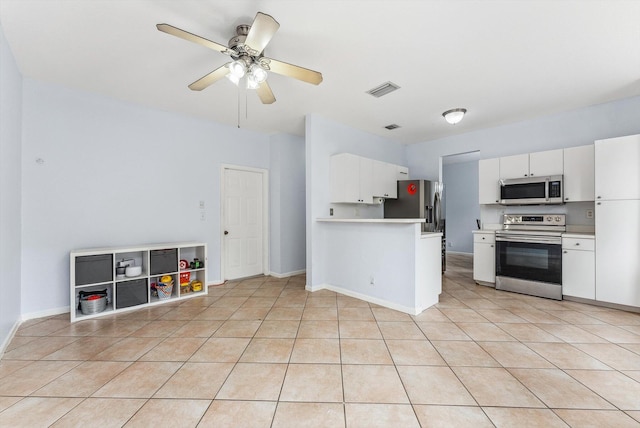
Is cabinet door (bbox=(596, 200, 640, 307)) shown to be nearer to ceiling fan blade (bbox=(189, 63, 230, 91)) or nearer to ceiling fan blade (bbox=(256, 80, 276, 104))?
ceiling fan blade (bbox=(256, 80, 276, 104))

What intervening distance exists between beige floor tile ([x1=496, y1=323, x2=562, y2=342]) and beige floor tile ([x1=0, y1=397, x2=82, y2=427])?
11.2 ft

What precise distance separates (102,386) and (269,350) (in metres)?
1.13

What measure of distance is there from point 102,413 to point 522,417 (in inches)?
94.1

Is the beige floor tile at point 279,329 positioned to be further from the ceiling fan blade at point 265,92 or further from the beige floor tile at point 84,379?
the ceiling fan blade at point 265,92

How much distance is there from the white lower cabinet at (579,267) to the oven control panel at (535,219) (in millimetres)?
552

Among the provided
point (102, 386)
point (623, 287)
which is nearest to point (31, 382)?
point (102, 386)

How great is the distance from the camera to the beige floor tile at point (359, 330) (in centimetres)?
252

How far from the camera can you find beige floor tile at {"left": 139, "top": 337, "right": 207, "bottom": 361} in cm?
216

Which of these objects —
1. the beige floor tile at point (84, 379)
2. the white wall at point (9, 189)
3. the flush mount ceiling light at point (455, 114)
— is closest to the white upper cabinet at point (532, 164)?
the flush mount ceiling light at point (455, 114)

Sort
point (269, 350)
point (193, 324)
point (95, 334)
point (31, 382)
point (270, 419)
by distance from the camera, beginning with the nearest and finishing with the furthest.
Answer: point (270, 419) < point (31, 382) < point (269, 350) < point (95, 334) < point (193, 324)

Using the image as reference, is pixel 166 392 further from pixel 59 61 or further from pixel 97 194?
pixel 59 61

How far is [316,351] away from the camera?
88.4 inches

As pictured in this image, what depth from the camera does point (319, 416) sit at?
153cm

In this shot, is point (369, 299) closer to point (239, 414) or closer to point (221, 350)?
point (221, 350)
